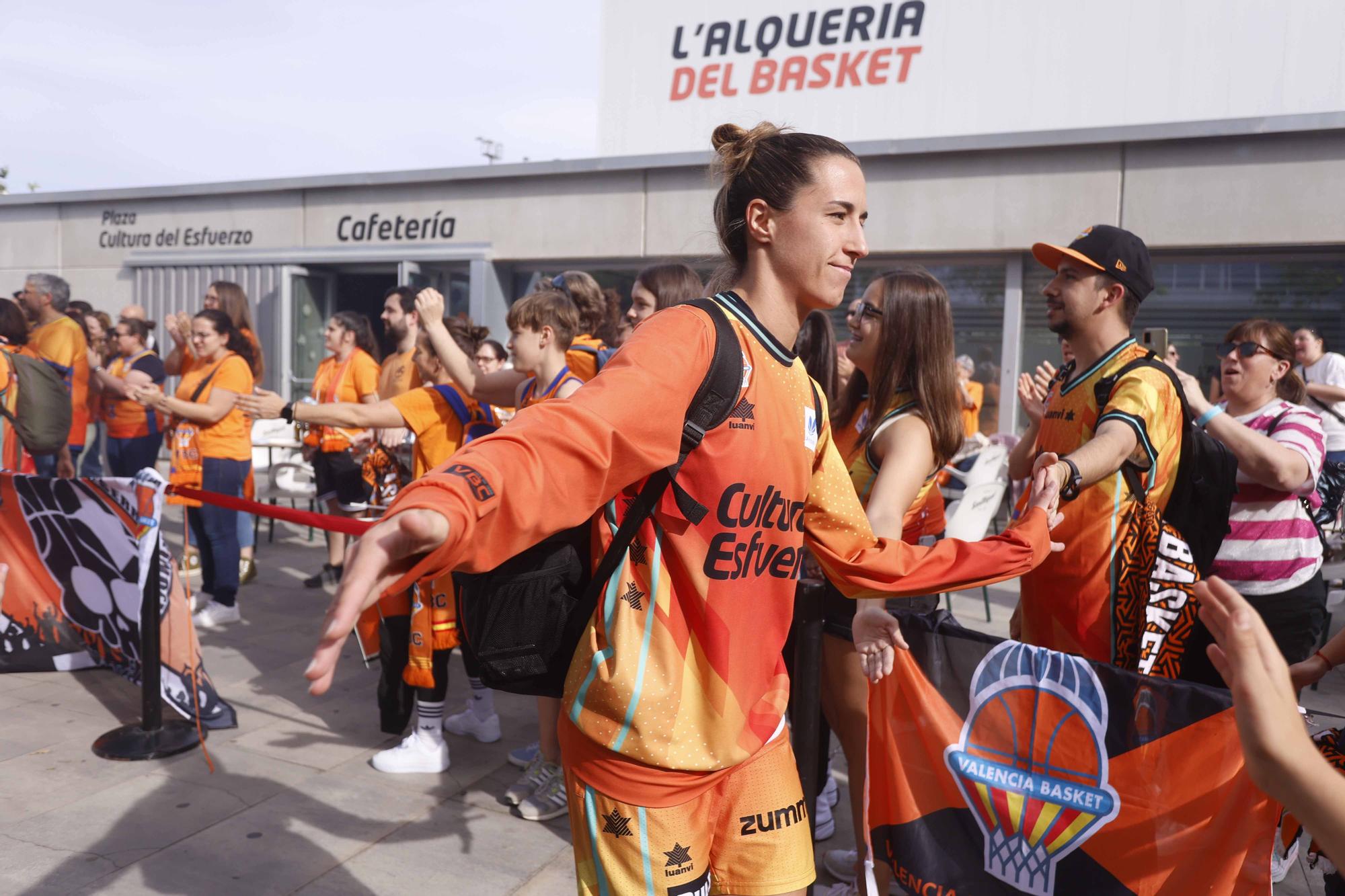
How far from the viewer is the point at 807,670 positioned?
304 centimetres

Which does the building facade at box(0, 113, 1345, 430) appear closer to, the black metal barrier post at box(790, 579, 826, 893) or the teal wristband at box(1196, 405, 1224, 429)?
the teal wristband at box(1196, 405, 1224, 429)

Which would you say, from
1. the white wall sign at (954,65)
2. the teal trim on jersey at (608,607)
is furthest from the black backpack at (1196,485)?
the white wall sign at (954,65)

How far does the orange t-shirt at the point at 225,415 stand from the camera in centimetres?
637

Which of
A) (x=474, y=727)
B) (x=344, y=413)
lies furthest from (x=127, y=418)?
(x=474, y=727)

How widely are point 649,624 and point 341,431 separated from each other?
5.71 metres

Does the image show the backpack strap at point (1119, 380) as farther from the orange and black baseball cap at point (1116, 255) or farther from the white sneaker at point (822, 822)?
the white sneaker at point (822, 822)

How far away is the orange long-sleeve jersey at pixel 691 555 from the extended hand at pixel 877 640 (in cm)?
63

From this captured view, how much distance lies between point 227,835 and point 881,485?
8.94 ft

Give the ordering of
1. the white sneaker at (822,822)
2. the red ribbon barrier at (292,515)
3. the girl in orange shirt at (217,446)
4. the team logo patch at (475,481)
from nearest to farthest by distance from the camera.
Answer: the team logo patch at (475,481) → the red ribbon barrier at (292,515) → the white sneaker at (822,822) → the girl in orange shirt at (217,446)

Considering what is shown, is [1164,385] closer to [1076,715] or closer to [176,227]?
[1076,715]

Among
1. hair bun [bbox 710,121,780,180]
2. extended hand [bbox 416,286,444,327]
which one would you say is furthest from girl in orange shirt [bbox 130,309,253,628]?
hair bun [bbox 710,121,780,180]

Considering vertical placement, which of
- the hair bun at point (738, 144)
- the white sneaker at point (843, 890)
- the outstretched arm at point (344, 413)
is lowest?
the white sneaker at point (843, 890)

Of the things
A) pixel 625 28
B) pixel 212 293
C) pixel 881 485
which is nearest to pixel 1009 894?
pixel 881 485

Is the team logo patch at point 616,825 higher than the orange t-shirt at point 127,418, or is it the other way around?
the orange t-shirt at point 127,418
